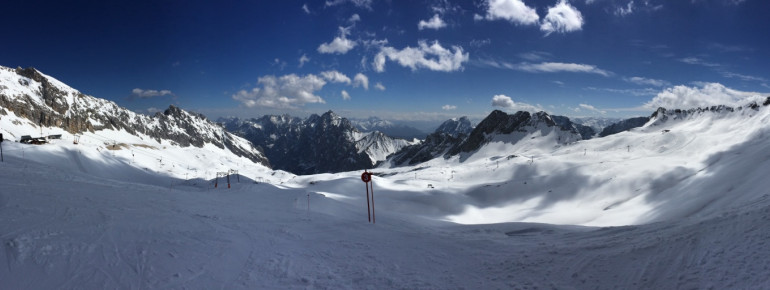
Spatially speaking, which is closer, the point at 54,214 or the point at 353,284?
the point at 353,284

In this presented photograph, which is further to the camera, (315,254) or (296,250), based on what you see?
(296,250)

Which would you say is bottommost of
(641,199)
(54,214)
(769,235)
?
(641,199)

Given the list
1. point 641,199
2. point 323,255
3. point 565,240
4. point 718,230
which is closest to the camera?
point 718,230

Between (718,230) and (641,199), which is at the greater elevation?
(718,230)

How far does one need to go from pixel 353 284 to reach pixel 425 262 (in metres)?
3.62

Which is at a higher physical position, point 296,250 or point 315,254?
point 296,250

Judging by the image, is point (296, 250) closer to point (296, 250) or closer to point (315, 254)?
point (296, 250)

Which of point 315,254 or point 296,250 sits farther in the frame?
point 296,250

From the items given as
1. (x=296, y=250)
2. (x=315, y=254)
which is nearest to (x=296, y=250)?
(x=296, y=250)

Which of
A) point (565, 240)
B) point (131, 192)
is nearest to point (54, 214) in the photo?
point (131, 192)

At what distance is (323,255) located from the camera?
1288cm

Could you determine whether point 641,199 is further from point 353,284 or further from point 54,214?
point 54,214

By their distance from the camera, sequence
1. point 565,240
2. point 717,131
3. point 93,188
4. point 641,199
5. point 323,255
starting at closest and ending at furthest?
point 323,255, point 565,240, point 93,188, point 641,199, point 717,131

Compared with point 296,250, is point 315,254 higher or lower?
lower
